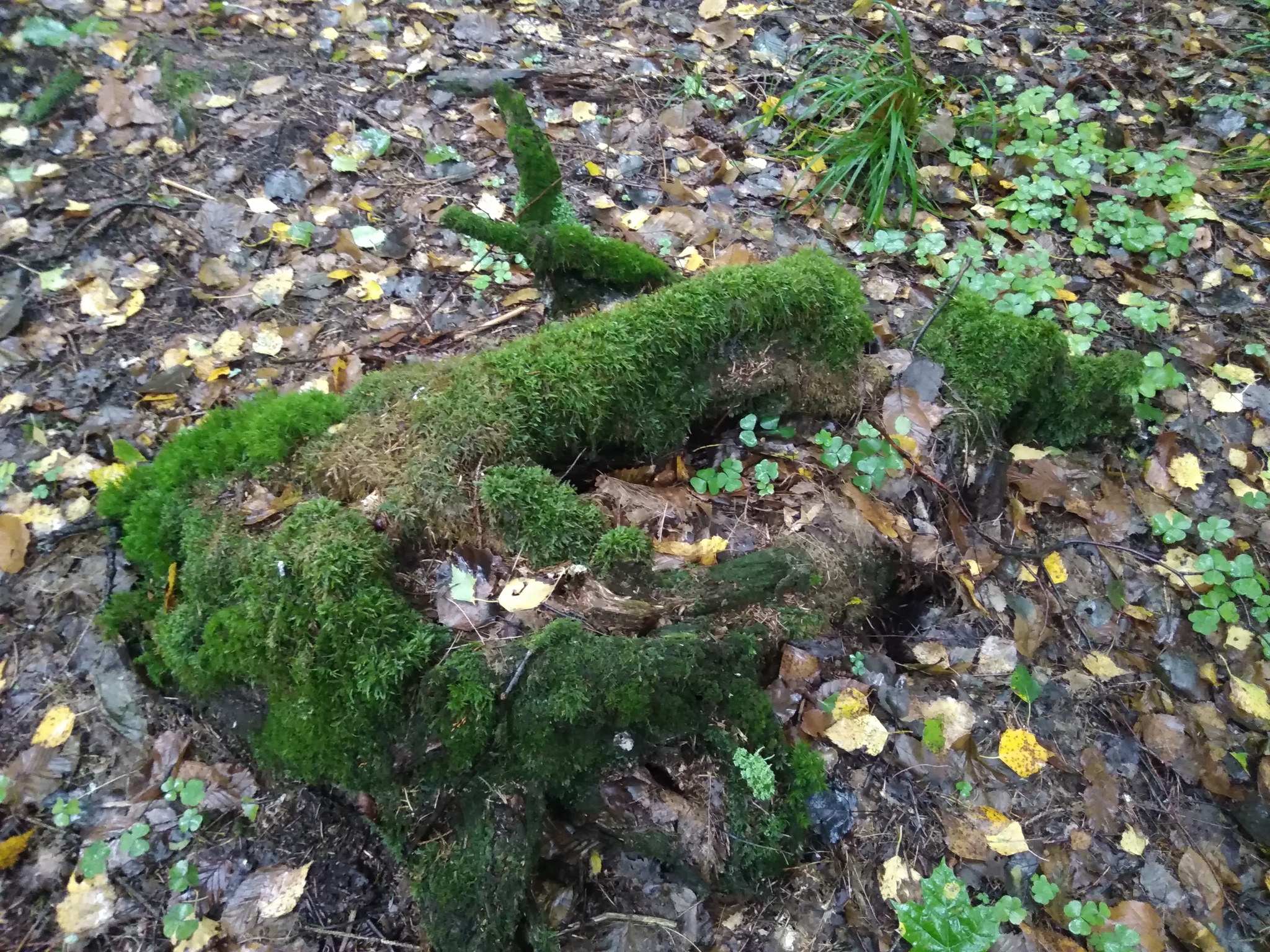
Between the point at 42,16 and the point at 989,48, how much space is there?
6145 mm

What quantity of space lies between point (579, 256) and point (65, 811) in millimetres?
2498

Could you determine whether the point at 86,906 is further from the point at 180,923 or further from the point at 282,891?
the point at 282,891

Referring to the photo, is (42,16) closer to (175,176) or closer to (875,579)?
(175,176)

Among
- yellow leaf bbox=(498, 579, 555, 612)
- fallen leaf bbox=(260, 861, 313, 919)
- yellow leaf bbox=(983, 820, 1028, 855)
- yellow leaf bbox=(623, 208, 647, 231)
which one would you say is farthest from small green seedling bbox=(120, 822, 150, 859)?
yellow leaf bbox=(623, 208, 647, 231)

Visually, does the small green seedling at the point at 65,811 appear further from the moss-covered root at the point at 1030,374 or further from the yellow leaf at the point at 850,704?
the moss-covered root at the point at 1030,374

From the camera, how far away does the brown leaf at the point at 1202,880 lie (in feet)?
7.35

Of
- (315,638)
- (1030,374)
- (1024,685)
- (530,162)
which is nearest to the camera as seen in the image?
(315,638)

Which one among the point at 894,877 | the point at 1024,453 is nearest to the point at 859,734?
the point at 894,877

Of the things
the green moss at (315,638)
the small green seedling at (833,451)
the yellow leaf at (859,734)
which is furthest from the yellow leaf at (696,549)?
the green moss at (315,638)

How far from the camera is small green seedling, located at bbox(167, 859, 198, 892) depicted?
2113 millimetres

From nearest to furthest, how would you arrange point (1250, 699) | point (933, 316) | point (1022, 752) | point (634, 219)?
1. point (1022, 752)
2. point (1250, 699)
3. point (933, 316)
4. point (634, 219)

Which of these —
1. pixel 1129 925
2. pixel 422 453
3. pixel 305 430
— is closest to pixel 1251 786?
pixel 1129 925

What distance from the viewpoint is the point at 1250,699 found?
266cm

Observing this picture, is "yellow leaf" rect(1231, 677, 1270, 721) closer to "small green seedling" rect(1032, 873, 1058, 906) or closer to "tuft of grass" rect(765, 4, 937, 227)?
"small green seedling" rect(1032, 873, 1058, 906)
